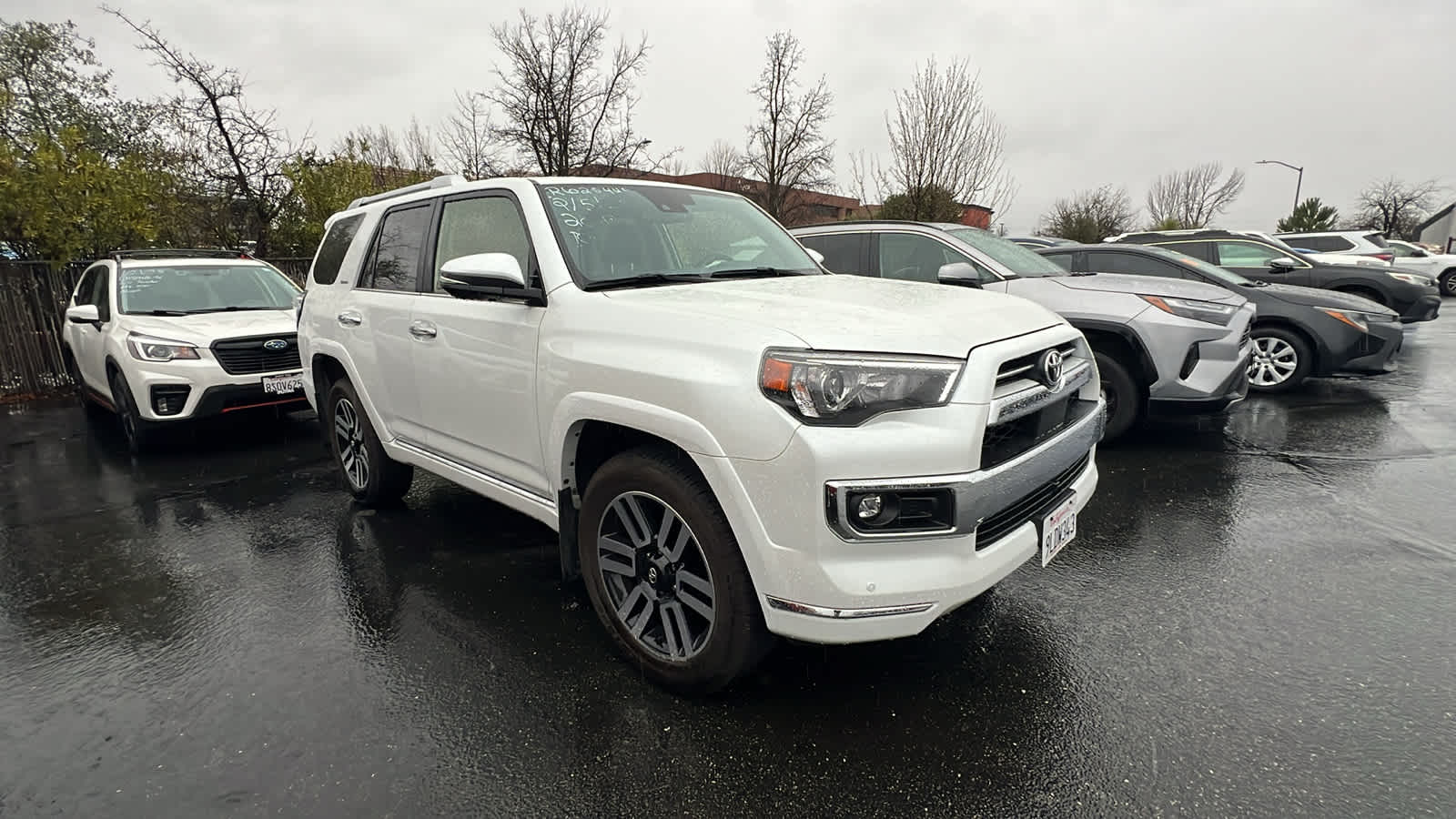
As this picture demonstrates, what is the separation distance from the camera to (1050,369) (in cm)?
247

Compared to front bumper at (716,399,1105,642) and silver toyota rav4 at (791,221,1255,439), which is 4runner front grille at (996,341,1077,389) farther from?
silver toyota rav4 at (791,221,1255,439)

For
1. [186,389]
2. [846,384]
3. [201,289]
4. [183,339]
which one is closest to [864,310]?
[846,384]

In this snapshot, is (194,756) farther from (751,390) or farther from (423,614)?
(751,390)

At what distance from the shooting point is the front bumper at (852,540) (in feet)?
6.37

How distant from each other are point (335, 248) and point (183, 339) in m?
2.67

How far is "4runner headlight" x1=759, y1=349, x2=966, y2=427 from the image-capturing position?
1983mm

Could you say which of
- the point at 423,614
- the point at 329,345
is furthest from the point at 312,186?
the point at 423,614

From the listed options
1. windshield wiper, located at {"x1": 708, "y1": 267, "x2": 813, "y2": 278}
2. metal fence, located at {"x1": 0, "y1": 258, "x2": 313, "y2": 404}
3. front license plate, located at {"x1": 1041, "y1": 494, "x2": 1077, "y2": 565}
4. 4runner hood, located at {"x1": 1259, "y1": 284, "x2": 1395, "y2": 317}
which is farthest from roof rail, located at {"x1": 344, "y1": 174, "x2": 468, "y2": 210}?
metal fence, located at {"x1": 0, "y1": 258, "x2": 313, "y2": 404}

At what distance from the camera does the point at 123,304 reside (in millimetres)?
6480

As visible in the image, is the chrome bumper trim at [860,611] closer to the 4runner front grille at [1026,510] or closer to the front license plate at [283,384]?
the 4runner front grille at [1026,510]

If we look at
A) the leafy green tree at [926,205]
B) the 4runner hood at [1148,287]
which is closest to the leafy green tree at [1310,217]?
the leafy green tree at [926,205]

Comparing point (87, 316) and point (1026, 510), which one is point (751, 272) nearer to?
point (1026, 510)

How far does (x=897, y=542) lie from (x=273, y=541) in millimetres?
3793

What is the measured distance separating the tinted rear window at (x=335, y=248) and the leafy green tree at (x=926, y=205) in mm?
14919
